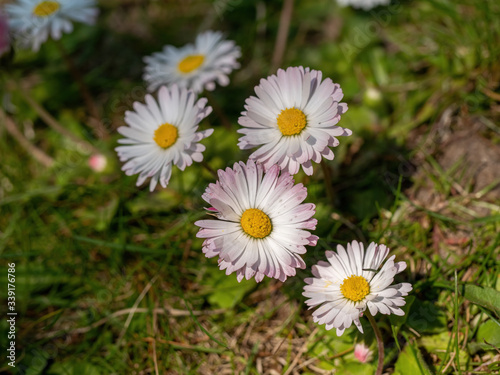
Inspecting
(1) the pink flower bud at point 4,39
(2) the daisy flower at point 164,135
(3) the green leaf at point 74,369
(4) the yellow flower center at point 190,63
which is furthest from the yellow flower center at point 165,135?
(1) the pink flower bud at point 4,39

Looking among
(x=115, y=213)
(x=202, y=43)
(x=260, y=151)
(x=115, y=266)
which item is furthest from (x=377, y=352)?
(x=202, y=43)

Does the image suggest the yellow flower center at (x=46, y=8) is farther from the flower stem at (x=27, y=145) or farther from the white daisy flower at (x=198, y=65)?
the flower stem at (x=27, y=145)

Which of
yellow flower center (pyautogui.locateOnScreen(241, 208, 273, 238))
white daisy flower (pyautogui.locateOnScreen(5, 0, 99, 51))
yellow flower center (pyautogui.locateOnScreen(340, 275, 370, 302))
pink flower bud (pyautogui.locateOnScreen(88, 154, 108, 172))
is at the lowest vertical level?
yellow flower center (pyautogui.locateOnScreen(340, 275, 370, 302))

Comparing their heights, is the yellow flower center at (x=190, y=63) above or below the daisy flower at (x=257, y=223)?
above

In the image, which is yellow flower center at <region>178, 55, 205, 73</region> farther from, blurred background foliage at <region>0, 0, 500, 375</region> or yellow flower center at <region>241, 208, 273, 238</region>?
yellow flower center at <region>241, 208, 273, 238</region>

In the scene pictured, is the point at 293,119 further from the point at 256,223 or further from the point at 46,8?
the point at 46,8

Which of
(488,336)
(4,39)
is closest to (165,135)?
(4,39)

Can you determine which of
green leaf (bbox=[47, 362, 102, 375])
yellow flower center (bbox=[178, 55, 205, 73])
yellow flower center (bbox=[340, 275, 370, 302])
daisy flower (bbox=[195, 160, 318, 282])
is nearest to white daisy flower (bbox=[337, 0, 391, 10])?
yellow flower center (bbox=[178, 55, 205, 73])
